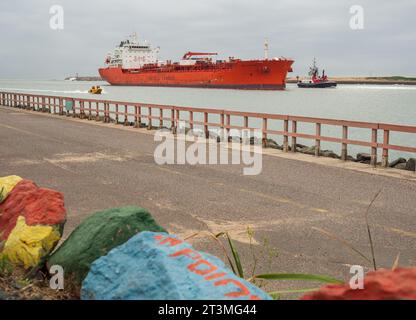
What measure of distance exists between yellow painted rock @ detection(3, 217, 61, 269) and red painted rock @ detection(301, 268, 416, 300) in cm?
268

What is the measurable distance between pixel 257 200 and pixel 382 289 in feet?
27.4

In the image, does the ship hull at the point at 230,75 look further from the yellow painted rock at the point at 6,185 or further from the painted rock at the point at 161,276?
the painted rock at the point at 161,276

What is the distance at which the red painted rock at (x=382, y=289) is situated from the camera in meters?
2.31

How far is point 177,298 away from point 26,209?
2.76 meters

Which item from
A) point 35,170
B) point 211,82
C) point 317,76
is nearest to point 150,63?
point 211,82

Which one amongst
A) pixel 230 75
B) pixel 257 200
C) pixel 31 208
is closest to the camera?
pixel 31 208

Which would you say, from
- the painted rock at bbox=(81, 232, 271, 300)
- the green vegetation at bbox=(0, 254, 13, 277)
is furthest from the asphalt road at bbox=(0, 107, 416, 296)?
the green vegetation at bbox=(0, 254, 13, 277)

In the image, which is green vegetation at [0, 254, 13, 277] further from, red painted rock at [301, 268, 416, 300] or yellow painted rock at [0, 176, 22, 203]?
red painted rock at [301, 268, 416, 300]

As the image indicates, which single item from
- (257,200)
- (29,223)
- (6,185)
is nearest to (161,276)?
(29,223)

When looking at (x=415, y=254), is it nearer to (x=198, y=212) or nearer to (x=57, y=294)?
(x=198, y=212)

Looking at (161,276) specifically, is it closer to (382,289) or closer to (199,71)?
A: (382,289)

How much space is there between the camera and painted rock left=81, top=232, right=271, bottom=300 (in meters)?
2.67

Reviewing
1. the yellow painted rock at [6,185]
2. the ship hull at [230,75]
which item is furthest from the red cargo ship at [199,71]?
the yellow painted rock at [6,185]

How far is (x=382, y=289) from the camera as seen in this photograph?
234 centimetres
